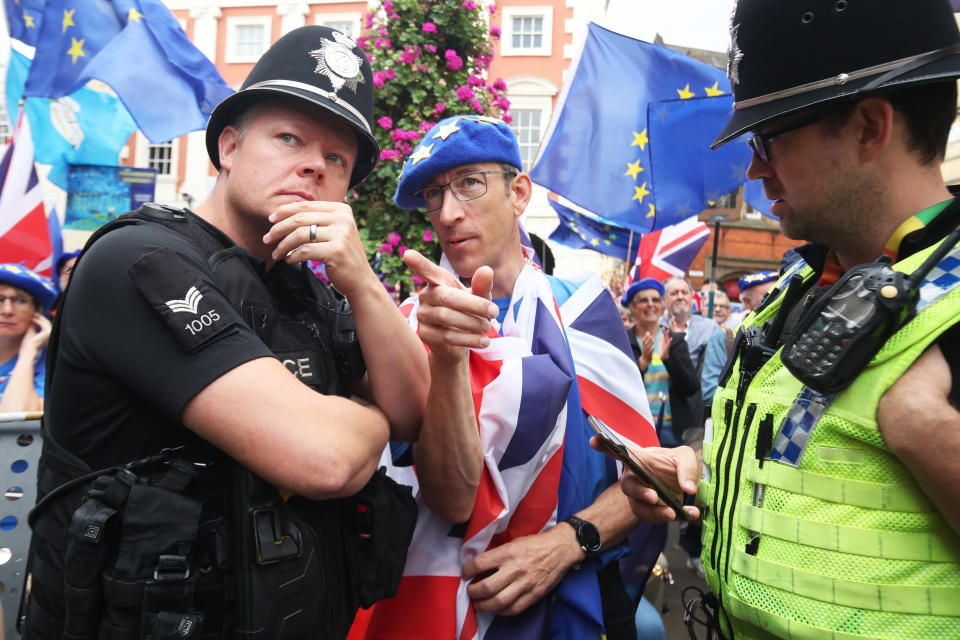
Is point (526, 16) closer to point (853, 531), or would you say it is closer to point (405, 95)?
point (405, 95)

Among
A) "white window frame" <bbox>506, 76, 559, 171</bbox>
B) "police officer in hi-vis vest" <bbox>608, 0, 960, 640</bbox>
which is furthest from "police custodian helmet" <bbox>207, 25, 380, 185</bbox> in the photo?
"white window frame" <bbox>506, 76, 559, 171</bbox>

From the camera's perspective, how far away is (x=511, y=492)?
1834mm

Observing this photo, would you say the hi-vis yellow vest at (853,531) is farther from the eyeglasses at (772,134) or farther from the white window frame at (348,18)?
the white window frame at (348,18)

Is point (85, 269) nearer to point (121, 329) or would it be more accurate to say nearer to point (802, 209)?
point (121, 329)

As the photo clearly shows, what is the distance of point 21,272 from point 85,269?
2825 millimetres

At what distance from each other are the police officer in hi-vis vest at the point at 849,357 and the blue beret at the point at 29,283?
3.72 meters

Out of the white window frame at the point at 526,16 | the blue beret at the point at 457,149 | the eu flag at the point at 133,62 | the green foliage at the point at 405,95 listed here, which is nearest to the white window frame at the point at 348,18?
the white window frame at the point at 526,16

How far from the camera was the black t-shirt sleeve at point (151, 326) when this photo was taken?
123cm

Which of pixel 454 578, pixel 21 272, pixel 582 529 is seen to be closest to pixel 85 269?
pixel 454 578

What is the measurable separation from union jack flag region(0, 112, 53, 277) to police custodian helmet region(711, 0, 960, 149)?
492 cm

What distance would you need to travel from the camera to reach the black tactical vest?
1.20 m

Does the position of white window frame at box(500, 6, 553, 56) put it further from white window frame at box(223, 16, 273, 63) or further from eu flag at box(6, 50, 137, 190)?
eu flag at box(6, 50, 137, 190)

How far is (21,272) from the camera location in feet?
11.5

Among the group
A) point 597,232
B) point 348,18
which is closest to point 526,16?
point 348,18
